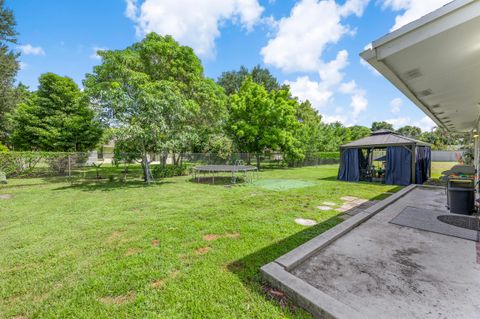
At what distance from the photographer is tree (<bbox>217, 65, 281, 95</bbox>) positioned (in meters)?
30.3

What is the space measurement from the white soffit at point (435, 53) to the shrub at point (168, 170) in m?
12.0

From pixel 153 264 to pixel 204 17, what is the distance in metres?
12.6

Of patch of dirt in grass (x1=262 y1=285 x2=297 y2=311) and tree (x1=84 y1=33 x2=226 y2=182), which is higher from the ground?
tree (x1=84 y1=33 x2=226 y2=182)

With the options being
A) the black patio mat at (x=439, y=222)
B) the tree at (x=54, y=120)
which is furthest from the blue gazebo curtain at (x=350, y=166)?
the tree at (x=54, y=120)

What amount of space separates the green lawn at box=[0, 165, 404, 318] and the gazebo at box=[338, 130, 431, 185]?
7.63 m

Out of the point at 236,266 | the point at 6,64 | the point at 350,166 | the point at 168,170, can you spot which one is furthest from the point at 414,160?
the point at 6,64

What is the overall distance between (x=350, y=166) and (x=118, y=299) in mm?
12662

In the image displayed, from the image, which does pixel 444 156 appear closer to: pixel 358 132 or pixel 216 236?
pixel 358 132

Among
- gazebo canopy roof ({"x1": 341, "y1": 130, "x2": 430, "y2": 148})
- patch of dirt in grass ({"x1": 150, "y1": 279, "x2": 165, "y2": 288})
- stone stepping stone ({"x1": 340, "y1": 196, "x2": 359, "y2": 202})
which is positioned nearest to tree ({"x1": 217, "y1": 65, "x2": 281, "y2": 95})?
gazebo canopy roof ({"x1": 341, "y1": 130, "x2": 430, "y2": 148})

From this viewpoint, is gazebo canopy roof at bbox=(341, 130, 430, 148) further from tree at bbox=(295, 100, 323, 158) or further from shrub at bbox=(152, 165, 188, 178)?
shrub at bbox=(152, 165, 188, 178)

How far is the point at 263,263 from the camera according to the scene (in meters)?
2.72

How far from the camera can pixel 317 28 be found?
27.6ft

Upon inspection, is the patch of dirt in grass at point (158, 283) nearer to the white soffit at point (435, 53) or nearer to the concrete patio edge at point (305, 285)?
the concrete patio edge at point (305, 285)

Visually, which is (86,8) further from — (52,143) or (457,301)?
(457,301)
